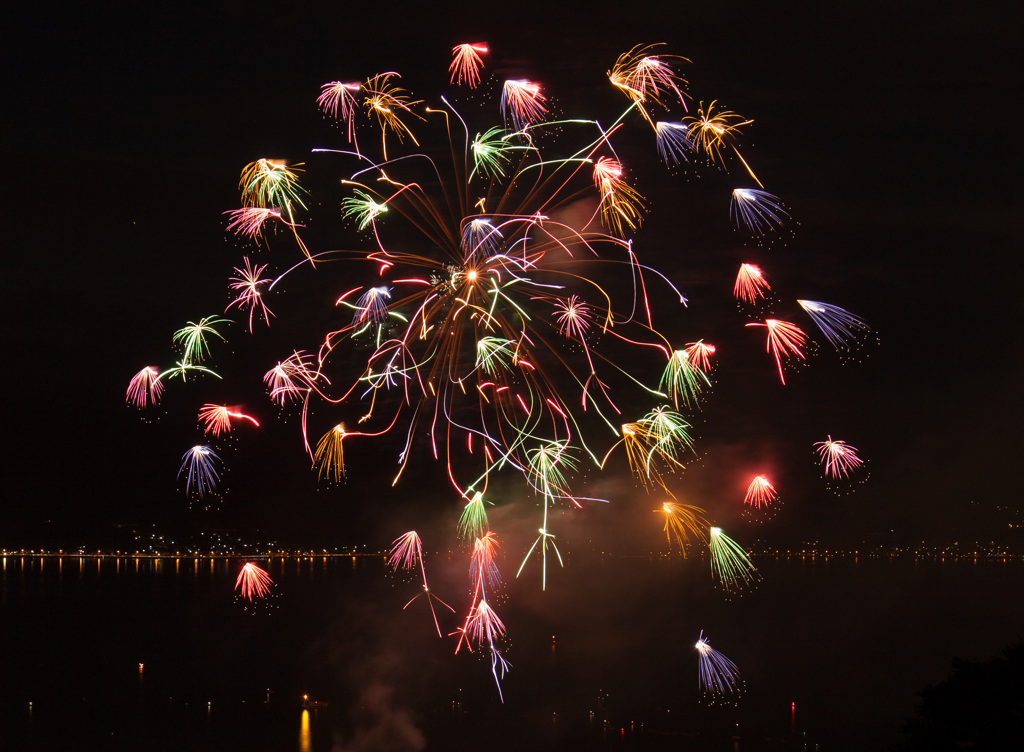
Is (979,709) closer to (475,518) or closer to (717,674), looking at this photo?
(475,518)

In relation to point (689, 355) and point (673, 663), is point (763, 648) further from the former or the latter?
point (689, 355)

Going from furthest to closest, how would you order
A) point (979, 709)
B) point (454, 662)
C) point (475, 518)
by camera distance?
point (454, 662) → point (475, 518) → point (979, 709)

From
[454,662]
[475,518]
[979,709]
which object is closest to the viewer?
[979,709]

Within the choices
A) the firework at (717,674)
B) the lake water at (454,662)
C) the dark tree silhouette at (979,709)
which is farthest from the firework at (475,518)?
the firework at (717,674)

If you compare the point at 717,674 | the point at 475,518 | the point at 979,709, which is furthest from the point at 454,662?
the point at 979,709

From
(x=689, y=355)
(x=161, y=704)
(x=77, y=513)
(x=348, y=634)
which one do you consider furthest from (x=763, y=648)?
(x=77, y=513)

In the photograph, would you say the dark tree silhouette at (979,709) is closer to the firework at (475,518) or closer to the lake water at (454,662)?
the firework at (475,518)

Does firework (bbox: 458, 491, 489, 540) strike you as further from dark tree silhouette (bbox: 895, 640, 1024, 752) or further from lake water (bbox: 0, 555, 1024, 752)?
lake water (bbox: 0, 555, 1024, 752)
